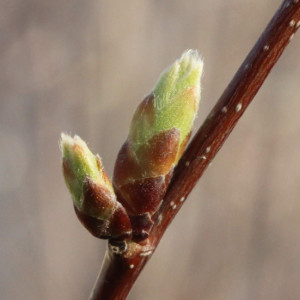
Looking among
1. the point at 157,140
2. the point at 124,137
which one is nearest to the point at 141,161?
the point at 157,140

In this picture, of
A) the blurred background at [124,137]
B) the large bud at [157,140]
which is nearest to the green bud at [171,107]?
the large bud at [157,140]

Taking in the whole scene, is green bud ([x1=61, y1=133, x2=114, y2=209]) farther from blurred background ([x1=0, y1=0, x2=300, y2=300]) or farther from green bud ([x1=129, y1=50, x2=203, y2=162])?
blurred background ([x1=0, y1=0, x2=300, y2=300])

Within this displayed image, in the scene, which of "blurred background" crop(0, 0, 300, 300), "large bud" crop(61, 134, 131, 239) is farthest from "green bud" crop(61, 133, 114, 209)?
"blurred background" crop(0, 0, 300, 300)

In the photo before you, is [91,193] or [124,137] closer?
[91,193]

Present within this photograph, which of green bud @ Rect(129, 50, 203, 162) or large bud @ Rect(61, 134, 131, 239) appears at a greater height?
green bud @ Rect(129, 50, 203, 162)

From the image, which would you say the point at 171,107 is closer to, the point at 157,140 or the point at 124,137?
the point at 157,140
